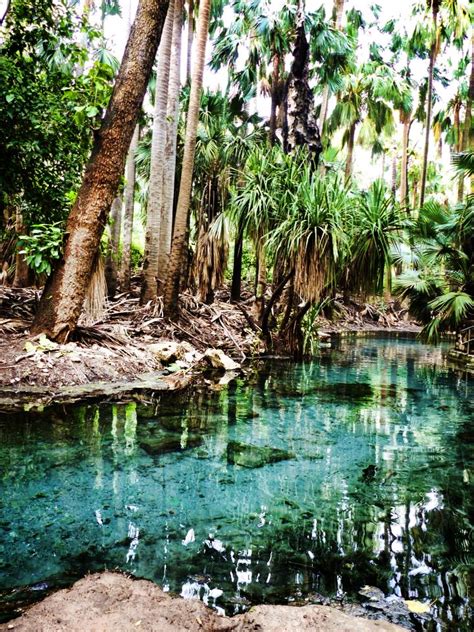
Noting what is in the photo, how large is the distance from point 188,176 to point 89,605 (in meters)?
8.41

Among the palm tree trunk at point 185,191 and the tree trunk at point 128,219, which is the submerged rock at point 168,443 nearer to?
the palm tree trunk at point 185,191

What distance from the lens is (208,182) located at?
13.7m

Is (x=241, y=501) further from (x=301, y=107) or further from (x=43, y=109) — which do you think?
(x=301, y=107)

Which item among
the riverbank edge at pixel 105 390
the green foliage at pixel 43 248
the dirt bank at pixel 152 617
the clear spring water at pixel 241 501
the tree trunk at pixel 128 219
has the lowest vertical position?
the clear spring water at pixel 241 501

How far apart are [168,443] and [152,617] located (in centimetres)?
258

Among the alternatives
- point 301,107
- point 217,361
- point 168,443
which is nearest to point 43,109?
point 217,361

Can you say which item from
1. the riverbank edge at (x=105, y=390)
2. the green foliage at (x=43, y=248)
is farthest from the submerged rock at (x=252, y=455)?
the green foliage at (x=43, y=248)

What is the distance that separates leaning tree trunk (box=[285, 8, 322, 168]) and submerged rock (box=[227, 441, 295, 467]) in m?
7.90

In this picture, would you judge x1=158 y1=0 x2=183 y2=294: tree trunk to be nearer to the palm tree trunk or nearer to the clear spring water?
the palm tree trunk

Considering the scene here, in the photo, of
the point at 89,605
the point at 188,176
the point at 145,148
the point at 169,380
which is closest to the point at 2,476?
the point at 89,605

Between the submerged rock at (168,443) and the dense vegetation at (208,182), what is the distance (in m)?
2.58

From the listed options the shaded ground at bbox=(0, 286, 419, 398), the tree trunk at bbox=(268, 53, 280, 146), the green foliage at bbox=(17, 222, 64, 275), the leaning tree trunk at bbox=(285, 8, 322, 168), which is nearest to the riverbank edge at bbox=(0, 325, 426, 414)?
the shaded ground at bbox=(0, 286, 419, 398)

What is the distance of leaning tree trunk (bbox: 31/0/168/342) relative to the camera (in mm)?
6062

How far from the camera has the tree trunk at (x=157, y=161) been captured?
9852 millimetres
